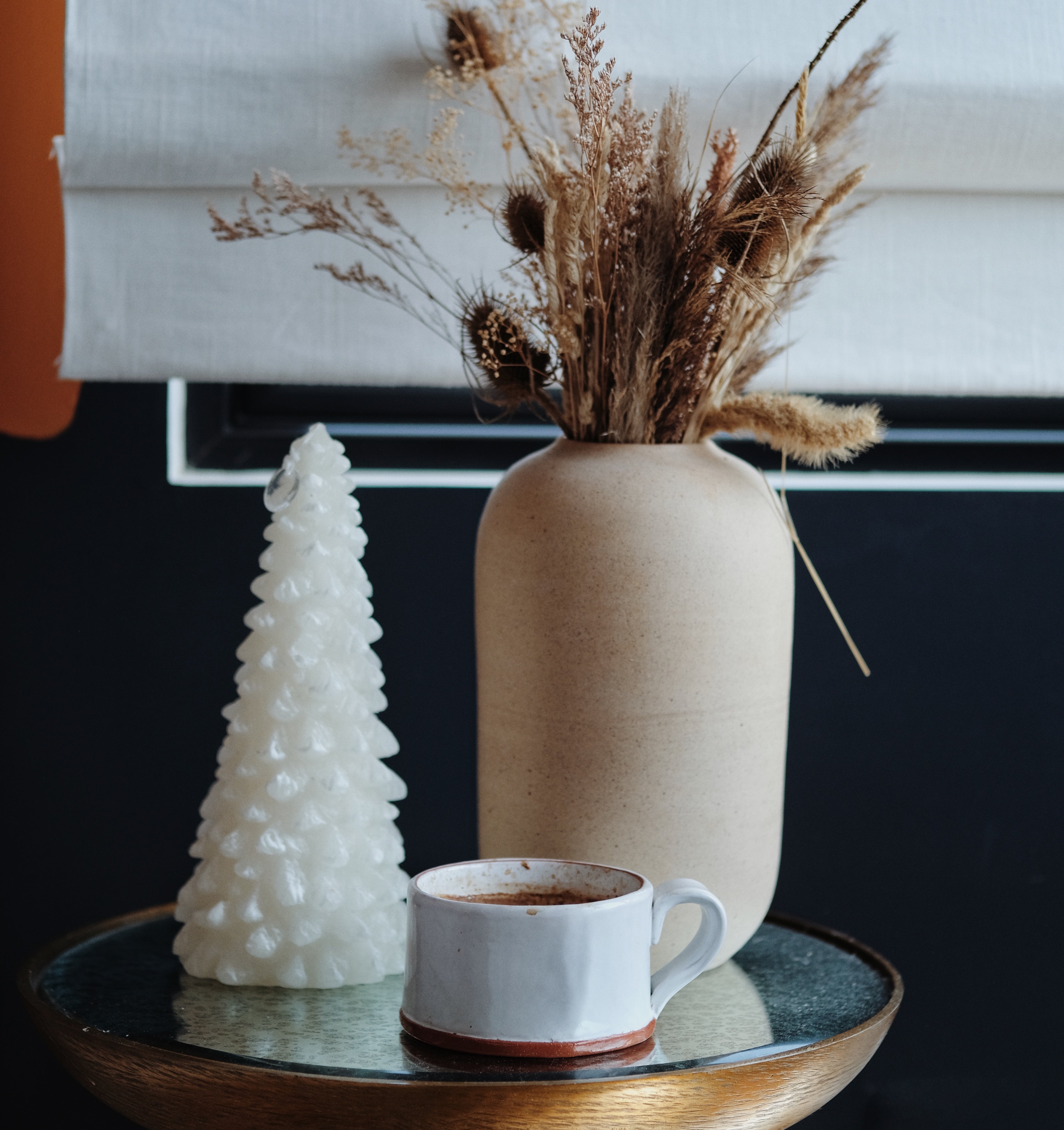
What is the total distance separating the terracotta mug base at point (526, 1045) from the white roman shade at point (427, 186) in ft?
1.75

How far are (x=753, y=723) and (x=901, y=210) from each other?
1.57ft

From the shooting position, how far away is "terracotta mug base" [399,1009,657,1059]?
574mm

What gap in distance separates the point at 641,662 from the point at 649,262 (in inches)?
8.9

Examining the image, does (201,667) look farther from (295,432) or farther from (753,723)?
(753,723)

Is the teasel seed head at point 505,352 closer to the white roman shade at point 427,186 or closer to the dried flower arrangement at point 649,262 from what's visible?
the dried flower arrangement at point 649,262

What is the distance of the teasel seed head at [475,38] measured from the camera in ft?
2.74

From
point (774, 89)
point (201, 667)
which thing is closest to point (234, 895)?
point (201, 667)

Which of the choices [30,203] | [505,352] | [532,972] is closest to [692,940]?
[532,972]

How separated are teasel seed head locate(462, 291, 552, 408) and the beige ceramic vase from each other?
48mm

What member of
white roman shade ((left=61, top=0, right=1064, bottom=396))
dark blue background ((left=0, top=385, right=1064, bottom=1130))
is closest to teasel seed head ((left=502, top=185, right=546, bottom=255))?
white roman shade ((left=61, top=0, right=1064, bottom=396))

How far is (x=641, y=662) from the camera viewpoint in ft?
2.27

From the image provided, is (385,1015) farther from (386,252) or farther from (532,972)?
(386,252)

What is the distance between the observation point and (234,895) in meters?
0.72

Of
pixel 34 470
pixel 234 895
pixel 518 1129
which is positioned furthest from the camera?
pixel 34 470
